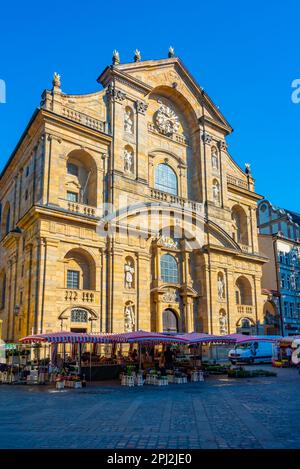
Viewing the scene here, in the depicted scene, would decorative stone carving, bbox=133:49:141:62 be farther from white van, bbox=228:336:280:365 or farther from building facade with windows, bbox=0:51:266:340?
white van, bbox=228:336:280:365

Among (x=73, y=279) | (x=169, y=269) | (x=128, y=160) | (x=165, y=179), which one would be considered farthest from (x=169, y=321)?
(x=128, y=160)

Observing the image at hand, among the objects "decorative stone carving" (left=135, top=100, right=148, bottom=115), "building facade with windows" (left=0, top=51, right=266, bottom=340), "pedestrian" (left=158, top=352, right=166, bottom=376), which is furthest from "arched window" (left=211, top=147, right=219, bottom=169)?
"pedestrian" (left=158, top=352, right=166, bottom=376)

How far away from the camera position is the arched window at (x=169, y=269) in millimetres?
33719

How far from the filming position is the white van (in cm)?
3634

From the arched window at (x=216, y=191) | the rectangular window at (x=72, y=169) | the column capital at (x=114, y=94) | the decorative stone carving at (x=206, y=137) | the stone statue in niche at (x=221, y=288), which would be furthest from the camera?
the decorative stone carving at (x=206, y=137)

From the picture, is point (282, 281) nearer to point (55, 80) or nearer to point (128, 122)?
point (128, 122)

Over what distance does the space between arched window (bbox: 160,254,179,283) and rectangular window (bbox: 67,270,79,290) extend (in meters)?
7.39

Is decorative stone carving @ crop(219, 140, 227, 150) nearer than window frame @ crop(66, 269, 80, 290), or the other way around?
window frame @ crop(66, 269, 80, 290)

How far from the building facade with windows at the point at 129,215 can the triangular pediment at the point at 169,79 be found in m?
0.11

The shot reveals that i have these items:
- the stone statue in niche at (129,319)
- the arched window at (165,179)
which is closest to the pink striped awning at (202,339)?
the stone statue in niche at (129,319)

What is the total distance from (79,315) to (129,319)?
3818 mm

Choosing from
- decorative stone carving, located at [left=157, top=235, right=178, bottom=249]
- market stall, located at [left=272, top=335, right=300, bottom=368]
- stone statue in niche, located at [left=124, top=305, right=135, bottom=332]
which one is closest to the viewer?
stone statue in niche, located at [left=124, top=305, right=135, bottom=332]

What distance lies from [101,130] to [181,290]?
44.0 feet

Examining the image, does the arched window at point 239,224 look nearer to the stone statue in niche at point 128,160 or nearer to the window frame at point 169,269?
the window frame at point 169,269
